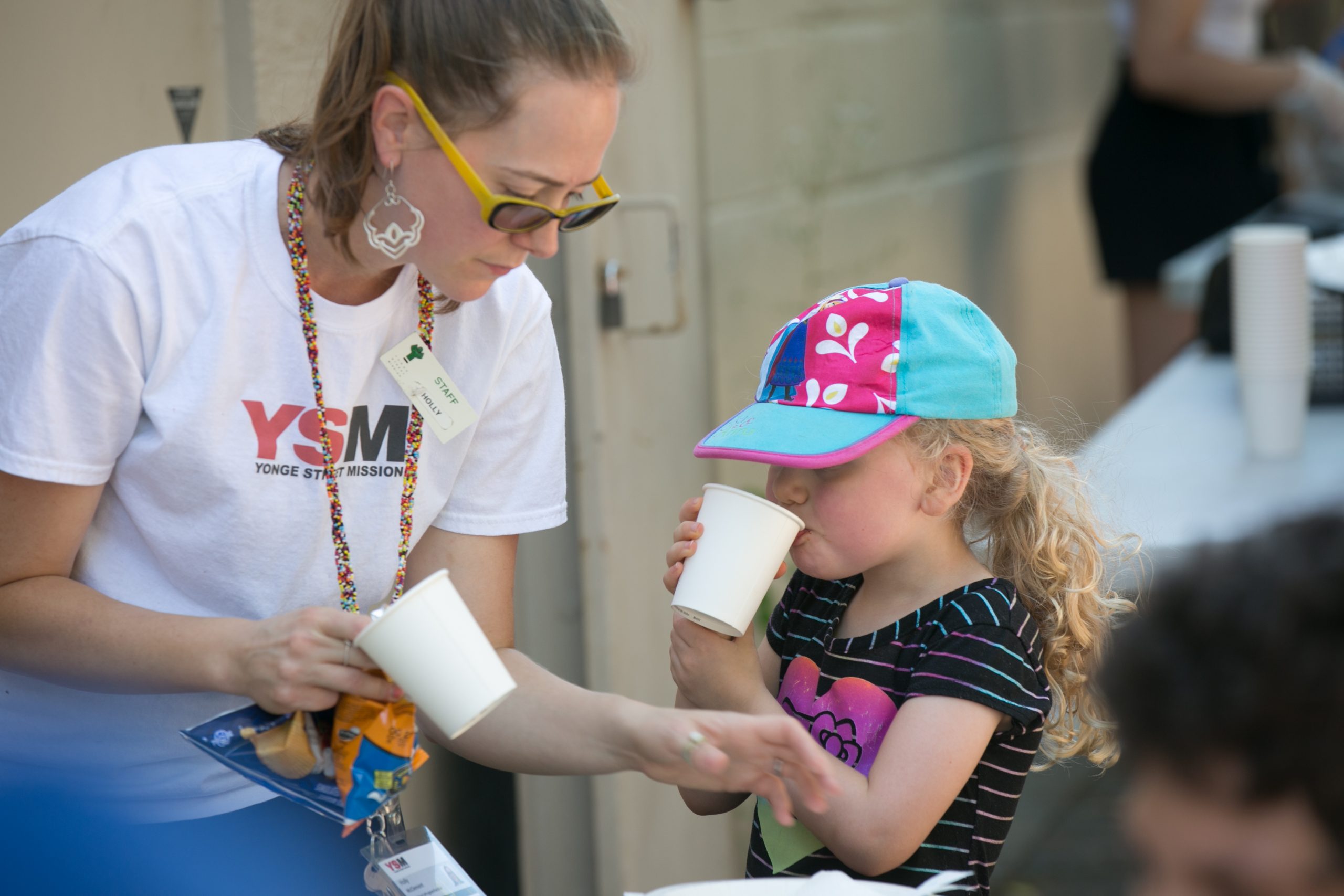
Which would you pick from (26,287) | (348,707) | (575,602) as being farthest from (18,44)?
(575,602)

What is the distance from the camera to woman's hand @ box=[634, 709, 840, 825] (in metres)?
1.30

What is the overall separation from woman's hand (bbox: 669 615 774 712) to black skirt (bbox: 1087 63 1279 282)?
343 centimetres

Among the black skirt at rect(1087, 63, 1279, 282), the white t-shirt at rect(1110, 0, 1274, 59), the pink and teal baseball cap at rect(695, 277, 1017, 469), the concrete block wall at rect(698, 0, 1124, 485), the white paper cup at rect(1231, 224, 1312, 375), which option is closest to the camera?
the pink and teal baseball cap at rect(695, 277, 1017, 469)

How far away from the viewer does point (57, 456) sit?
Result: 1441 mm

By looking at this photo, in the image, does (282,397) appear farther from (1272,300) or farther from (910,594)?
(1272,300)

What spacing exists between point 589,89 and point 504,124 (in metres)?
0.11

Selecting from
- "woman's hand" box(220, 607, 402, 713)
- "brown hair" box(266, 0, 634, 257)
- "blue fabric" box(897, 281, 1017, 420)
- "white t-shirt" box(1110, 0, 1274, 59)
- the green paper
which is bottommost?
the green paper

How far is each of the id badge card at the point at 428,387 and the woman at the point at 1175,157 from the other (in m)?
3.37

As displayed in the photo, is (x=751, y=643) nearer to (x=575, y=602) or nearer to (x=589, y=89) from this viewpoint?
(x=589, y=89)

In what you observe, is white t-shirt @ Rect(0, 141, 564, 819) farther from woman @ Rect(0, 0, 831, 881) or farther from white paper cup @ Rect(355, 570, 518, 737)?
white paper cup @ Rect(355, 570, 518, 737)

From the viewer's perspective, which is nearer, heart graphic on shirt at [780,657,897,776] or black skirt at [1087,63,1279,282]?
heart graphic on shirt at [780,657,897,776]

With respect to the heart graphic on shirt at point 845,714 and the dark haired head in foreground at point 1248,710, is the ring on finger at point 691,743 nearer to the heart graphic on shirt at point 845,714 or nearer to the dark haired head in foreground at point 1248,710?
the heart graphic on shirt at point 845,714

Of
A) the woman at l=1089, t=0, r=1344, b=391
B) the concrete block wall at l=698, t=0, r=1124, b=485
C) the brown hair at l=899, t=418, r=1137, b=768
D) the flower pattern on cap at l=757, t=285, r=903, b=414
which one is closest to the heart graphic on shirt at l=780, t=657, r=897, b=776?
the brown hair at l=899, t=418, r=1137, b=768

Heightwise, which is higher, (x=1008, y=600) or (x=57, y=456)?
(x=57, y=456)
